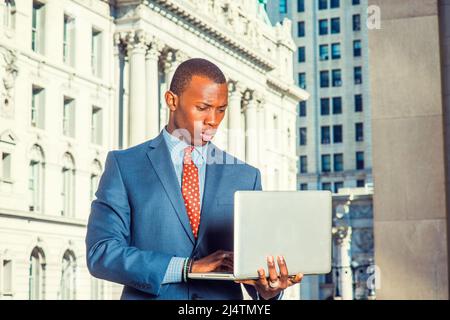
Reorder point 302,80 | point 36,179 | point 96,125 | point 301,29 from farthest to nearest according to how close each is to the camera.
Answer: point 96,125
point 36,179
point 302,80
point 301,29

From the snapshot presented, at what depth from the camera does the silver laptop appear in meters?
5.85

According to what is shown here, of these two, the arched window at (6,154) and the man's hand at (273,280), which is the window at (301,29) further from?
the man's hand at (273,280)

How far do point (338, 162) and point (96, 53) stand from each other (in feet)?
39.1

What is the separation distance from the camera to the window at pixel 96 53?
3359 centimetres

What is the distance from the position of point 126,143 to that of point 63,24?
5.58 meters

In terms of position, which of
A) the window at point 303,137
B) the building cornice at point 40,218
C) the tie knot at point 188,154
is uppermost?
the window at point 303,137

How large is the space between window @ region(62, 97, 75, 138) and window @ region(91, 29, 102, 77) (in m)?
1.32

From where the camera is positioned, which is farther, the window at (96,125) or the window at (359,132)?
the window at (96,125)

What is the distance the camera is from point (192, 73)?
6.35 m

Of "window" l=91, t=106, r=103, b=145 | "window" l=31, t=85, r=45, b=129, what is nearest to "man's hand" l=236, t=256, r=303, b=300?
"window" l=31, t=85, r=45, b=129

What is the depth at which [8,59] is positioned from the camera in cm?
2912

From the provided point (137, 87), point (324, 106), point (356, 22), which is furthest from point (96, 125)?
point (356, 22)

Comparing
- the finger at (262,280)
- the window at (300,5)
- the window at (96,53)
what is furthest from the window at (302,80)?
the finger at (262,280)

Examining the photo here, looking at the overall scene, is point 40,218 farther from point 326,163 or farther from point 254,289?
point 254,289
